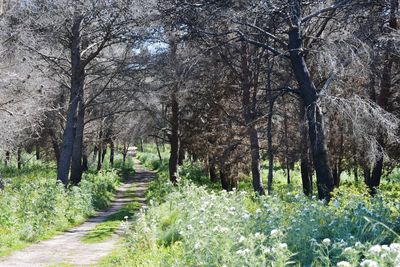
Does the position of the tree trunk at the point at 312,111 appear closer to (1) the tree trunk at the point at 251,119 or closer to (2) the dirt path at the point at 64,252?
(1) the tree trunk at the point at 251,119

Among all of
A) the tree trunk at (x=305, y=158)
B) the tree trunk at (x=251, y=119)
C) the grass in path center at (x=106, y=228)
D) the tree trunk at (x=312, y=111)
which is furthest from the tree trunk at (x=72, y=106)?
the tree trunk at (x=312, y=111)

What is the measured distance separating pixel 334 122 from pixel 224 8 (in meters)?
7.92

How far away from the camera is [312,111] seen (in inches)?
481

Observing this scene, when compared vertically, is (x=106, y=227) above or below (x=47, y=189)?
→ below

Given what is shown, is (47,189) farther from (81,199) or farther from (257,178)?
(257,178)

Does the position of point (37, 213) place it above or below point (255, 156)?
below

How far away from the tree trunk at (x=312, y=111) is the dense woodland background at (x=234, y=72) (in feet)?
0.08

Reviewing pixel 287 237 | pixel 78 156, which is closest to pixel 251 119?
pixel 78 156

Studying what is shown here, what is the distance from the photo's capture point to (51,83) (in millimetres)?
22969

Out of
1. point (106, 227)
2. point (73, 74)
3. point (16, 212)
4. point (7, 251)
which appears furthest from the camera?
point (73, 74)

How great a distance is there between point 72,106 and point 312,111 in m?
11.4

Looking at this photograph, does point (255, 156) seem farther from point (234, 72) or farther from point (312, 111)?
point (312, 111)

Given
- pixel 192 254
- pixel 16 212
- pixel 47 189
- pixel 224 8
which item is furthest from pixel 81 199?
pixel 192 254

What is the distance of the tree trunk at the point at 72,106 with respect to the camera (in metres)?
19.8
